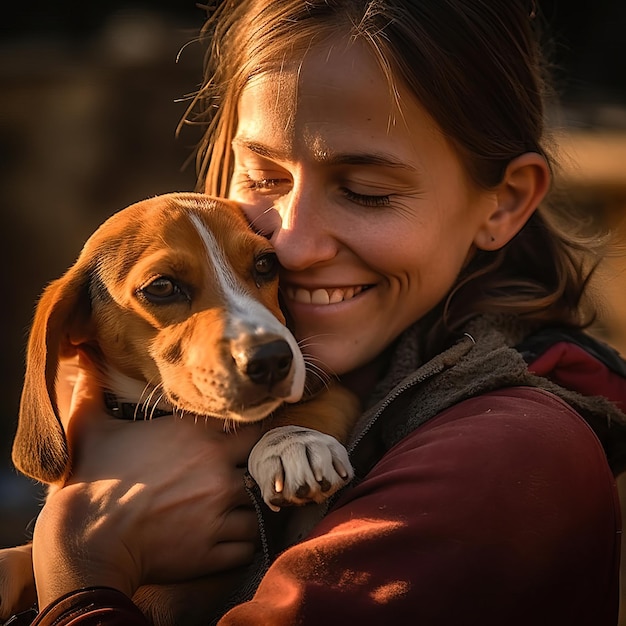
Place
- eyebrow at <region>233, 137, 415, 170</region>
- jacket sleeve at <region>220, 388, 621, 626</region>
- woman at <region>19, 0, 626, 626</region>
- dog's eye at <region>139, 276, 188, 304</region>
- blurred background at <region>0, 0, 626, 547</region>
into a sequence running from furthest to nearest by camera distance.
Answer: blurred background at <region>0, 0, 626, 547</region> → dog's eye at <region>139, 276, 188, 304</region> → eyebrow at <region>233, 137, 415, 170</region> → woman at <region>19, 0, 626, 626</region> → jacket sleeve at <region>220, 388, 621, 626</region>

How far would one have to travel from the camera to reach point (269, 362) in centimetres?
221

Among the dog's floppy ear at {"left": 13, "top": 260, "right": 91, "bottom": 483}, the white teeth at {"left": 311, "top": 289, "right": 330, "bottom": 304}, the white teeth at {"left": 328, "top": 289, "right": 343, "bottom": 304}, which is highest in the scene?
the white teeth at {"left": 328, "top": 289, "right": 343, "bottom": 304}

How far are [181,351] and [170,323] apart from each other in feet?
0.35

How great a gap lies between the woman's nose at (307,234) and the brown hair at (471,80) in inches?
14.8

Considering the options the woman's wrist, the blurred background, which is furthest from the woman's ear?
the blurred background

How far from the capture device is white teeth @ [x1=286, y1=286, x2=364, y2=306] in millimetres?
2490

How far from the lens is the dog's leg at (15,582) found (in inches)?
102

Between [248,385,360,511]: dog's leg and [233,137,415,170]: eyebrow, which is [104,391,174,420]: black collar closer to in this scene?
[248,385,360,511]: dog's leg

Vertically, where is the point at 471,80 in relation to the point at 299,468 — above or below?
above

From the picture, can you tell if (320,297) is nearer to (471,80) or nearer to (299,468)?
(299,468)

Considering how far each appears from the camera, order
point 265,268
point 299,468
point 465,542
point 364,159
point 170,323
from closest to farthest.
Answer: point 465,542 < point 299,468 < point 364,159 < point 170,323 < point 265,268

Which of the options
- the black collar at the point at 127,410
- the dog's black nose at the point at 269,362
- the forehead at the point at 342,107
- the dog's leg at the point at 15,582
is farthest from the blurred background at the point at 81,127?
the dog's black nose at the point at 269,362

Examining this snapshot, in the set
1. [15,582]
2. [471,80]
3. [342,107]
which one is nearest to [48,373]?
[15,582]

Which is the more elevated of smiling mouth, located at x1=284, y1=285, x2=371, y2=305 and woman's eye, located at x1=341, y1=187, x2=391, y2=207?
woman's eye, located at x1=341, y1=187, x2=391, y2=207
